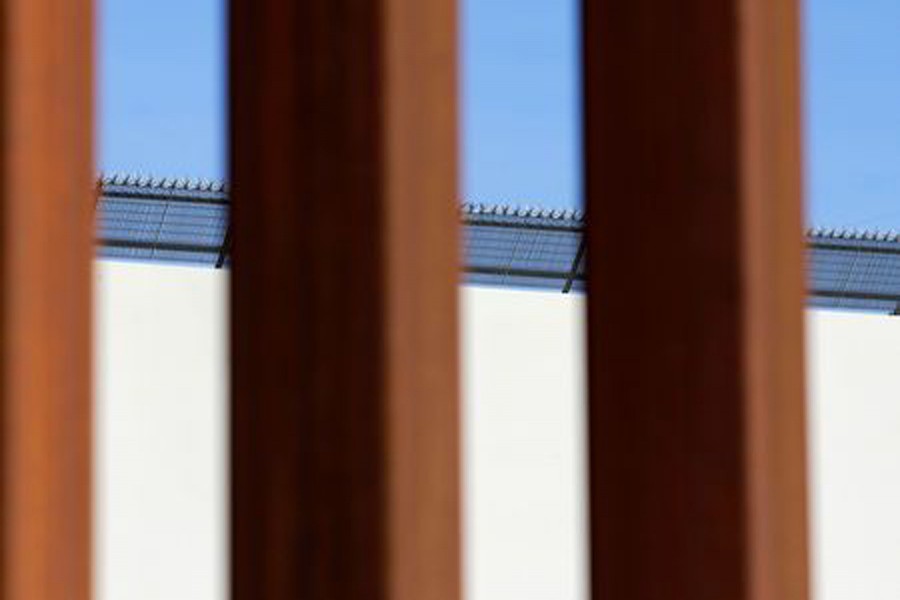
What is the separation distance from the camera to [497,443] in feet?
55.9

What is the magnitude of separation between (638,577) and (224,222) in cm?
1184

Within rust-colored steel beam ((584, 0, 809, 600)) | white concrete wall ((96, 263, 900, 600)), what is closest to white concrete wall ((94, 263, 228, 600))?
white concrete wall ((96, 263, 900, 600))

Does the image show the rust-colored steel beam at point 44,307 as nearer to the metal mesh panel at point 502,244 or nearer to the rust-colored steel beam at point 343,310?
the rust-colored steel beam at point 343,310

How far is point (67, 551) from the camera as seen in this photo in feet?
15.8

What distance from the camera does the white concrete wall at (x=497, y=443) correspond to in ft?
52.8

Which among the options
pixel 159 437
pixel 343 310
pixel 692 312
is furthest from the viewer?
pixel 159 437

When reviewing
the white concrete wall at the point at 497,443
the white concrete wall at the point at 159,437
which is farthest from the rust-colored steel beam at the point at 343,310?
the white concrete wall at the point at 159,437

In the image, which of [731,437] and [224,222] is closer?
[731,437]

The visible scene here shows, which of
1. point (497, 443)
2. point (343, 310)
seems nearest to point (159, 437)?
point (497, 443)

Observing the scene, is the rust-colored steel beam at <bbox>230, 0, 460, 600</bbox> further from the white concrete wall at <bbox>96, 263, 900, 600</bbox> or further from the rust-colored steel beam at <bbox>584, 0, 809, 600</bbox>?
the white concrete wall at <bbox>96, 263, 900, 600</bbox>

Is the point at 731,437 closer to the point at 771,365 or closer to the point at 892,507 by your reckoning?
the point at 771,365

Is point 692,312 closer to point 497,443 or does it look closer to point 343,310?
point 343,310

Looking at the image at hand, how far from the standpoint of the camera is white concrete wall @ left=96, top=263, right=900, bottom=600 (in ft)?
52.8

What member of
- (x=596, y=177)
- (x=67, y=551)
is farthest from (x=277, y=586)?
(x=596, y=177)
